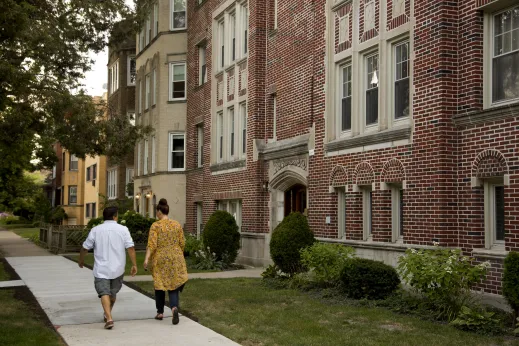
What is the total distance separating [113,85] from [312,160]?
26.1 meters

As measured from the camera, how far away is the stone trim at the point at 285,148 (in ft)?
57.7

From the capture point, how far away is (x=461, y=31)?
1222 centimetres

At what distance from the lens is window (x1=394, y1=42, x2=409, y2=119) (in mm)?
13680

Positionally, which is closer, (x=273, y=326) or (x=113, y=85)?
(x=273, y=326)

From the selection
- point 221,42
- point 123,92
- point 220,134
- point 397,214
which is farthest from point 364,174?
point 123,92

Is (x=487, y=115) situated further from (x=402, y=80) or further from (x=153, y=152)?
(x=153, y=152)

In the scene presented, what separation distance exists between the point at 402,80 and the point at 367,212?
300cm

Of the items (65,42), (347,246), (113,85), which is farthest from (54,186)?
(347,246)

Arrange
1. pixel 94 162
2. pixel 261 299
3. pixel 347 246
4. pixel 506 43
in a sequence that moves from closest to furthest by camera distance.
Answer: pixel 506 43
pixel 261 299
pixel 347 246
pixel 94 162

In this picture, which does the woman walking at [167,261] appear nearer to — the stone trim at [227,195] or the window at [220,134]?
the stone trim at [227,195]

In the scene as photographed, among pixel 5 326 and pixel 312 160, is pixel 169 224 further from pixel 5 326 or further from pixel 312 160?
pixel 312 160

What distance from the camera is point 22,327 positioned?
388 inches

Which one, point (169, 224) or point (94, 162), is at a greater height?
point (94, 162)

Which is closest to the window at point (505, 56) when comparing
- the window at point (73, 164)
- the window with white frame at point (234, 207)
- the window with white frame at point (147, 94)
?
the window with white frame at point (234, 207)
